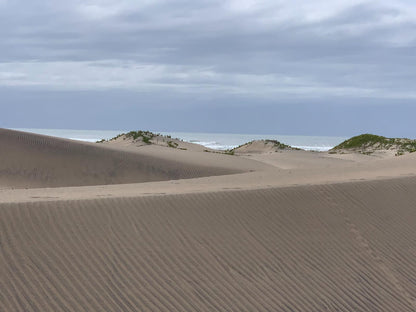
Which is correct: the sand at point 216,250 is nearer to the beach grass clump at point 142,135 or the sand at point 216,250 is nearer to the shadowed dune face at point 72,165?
the shadowed dune face at point 72,165

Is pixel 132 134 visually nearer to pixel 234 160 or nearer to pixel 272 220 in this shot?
pixel 234 160

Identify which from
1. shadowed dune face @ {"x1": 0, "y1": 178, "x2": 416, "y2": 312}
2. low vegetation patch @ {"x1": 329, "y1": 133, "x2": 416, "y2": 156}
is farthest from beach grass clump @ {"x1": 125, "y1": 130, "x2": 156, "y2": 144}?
shadowed dune face @ {"x1": 0, "y1": 178, "x2": 416, "y2": 312}

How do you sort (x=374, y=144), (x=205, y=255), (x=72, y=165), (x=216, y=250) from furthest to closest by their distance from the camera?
1. (x=374, y=144)
2. (x=72, y=165)
3. (x=216, y=250)
4. (x=205, y=255)

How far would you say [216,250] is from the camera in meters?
8.69

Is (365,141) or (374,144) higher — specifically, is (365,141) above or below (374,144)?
above

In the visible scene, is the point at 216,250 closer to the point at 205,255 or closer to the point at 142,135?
the point at 205,255

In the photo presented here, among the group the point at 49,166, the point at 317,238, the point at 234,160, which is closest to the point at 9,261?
the point at 317,238

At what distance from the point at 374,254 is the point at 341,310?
2059 mm

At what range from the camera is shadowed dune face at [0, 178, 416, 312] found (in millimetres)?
7215

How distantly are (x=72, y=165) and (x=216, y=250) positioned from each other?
55.8ft

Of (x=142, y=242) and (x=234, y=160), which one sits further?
(x=234, y=160)

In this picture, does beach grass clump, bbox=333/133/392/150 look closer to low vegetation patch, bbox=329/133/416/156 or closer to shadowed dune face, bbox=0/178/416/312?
low vegetation patch, bbox=329/133/416/156

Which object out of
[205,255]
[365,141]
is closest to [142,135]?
[365,141]

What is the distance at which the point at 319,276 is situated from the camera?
862 centimetres
